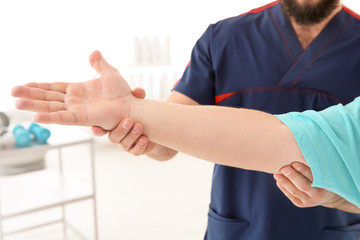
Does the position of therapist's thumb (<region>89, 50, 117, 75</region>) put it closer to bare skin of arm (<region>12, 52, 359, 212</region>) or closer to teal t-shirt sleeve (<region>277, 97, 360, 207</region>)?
bare skin of arm (<region>12, 52, 359, 212</region>)

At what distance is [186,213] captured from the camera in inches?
118

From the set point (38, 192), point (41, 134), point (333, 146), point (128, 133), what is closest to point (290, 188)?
point (333, 146)

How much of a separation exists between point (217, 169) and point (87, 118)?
0.46 meters

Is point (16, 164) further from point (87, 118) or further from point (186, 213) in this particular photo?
point (87, 118)

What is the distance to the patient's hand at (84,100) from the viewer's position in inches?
37.6

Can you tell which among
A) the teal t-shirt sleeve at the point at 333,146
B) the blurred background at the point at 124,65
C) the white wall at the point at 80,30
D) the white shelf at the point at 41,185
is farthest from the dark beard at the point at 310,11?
the white wall at the point at 80,30

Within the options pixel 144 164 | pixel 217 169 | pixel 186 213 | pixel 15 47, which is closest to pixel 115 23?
pixel 15 47

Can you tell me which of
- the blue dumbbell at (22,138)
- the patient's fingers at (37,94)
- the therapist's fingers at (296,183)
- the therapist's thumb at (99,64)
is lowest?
the blue dumbbell at (22,138)

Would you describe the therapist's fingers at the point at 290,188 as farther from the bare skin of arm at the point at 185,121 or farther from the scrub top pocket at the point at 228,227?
the scrub top pocket at the point at 228,227

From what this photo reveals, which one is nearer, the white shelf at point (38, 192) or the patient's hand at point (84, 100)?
the patient's hand at point (84, 100)

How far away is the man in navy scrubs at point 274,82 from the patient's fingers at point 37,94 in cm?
28

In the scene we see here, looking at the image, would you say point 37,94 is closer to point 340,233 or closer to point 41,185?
point 340,233

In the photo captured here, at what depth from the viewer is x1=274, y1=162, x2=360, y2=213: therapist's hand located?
0.96m

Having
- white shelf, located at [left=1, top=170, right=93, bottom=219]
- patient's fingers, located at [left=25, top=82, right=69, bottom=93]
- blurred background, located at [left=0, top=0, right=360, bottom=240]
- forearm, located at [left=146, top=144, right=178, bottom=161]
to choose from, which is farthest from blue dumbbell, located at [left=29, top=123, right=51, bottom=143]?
patient's fingers, located at [left=25, top=82, right=69, bottom=93]
